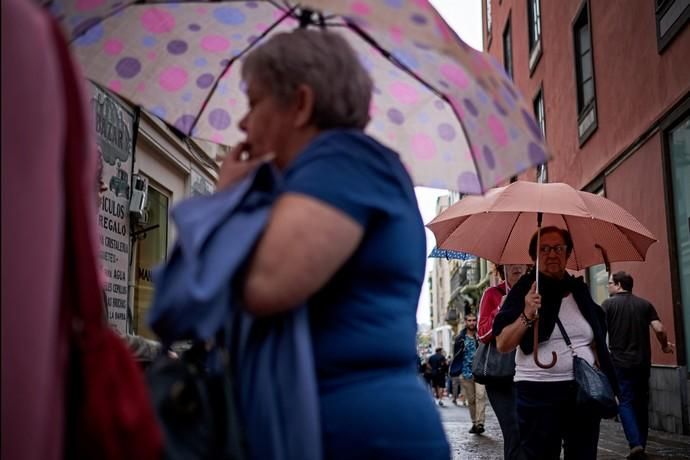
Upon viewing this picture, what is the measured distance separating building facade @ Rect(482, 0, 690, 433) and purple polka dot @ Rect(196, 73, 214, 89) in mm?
4818

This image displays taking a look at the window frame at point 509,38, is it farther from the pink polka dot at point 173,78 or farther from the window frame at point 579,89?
the pink polka dot at point 173,78

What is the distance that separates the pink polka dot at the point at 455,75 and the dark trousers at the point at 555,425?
2644 mm

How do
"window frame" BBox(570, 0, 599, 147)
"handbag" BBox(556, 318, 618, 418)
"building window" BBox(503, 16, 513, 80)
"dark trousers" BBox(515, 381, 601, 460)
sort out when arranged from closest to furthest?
"handbag" BBox(556, 318, 618, 418) → "dark trousers" BBox(515, 381, 601, 460) → "window frame" BBox(570, 0, 599, 147) → "building window" BBox(503, 16, 513, 80)

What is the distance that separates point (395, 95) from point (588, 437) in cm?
261

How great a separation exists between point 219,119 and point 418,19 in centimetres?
138

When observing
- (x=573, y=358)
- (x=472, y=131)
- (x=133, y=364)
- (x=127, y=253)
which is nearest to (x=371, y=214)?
(x=133, y=364)

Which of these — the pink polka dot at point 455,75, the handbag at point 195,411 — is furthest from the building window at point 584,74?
the handbag at point 195,411

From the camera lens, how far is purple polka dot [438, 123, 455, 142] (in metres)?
2.93

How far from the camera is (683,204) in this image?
10852 mm

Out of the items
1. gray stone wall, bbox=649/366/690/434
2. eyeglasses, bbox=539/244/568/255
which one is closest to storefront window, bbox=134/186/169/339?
eyeglasses, bbox=539/244/568/255

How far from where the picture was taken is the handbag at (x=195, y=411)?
1532 mm

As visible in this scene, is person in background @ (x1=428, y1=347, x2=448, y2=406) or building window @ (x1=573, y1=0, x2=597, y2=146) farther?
person in background @ (x1=428, y1=347, x2=448, y2=406)

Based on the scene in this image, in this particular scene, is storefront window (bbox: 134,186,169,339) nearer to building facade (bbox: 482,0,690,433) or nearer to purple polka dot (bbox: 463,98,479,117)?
building facade (bbox: 482,0,690,433)

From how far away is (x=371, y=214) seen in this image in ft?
5.73
